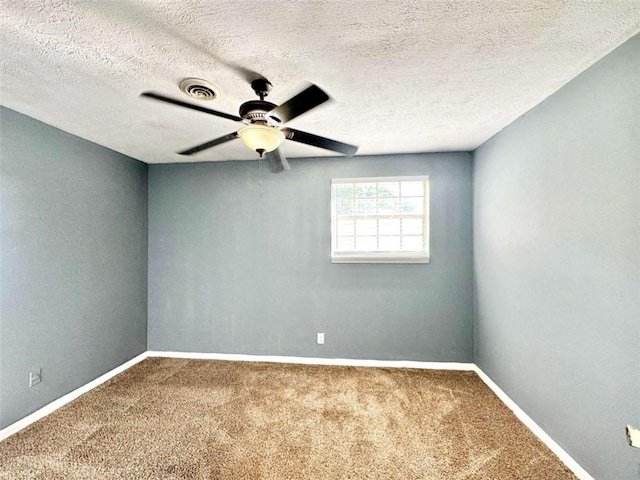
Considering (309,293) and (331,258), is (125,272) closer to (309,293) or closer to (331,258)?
(309,293)

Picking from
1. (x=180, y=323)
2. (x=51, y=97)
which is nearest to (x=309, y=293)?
(x=180, y=323)

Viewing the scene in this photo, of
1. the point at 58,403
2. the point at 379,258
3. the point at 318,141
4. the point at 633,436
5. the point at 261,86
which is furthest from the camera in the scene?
the point at 379,258

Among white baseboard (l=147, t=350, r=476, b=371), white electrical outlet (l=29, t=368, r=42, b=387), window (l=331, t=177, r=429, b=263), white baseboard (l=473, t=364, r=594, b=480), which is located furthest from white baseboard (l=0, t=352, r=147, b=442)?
white baseboard (l=473, t=364, r=594, b=480)

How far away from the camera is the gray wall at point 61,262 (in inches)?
87.7

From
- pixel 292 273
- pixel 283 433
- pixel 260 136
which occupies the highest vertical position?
pixel 260 136

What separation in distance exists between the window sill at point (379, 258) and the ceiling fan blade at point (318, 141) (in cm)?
150

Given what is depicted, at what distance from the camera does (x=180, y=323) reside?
370cm

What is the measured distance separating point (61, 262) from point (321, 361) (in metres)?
2.74

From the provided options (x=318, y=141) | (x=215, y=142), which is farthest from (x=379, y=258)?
(x=215, y=142)

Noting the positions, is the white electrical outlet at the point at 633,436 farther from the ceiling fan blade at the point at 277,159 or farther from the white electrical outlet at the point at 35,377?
the white electrical outlet at the point at 35,377

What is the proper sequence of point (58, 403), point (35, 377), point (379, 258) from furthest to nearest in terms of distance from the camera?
point (379, 258) < point (58, 403) < point (35, 377)

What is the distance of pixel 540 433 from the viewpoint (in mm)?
2109

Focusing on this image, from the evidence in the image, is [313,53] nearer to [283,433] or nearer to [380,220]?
[380,220]

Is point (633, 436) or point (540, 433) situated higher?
point (633, 436)
